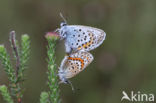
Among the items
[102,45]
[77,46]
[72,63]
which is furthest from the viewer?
[102,45]

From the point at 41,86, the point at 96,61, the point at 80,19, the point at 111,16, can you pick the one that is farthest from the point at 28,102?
the point at 111,16

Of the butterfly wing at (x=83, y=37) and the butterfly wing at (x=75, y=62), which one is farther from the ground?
the butterfly wing at (x=83, y=37)

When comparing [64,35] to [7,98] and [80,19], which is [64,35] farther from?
[80,19]

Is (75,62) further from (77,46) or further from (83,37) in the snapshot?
(83,37)

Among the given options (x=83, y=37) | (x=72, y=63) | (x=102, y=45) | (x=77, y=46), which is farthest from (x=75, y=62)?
(x=102, y=45)

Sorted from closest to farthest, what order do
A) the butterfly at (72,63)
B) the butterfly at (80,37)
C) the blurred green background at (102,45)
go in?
the butterfly at (72,63) < the butterfly at (80,37) < the blurred green background at (102,45)

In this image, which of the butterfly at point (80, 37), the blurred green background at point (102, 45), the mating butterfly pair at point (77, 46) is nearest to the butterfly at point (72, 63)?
the mating butterfly pair at point (77, 46)

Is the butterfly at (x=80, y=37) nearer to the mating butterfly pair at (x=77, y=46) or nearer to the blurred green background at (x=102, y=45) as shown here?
the mating butterfly pair at (x=77, y=46)
